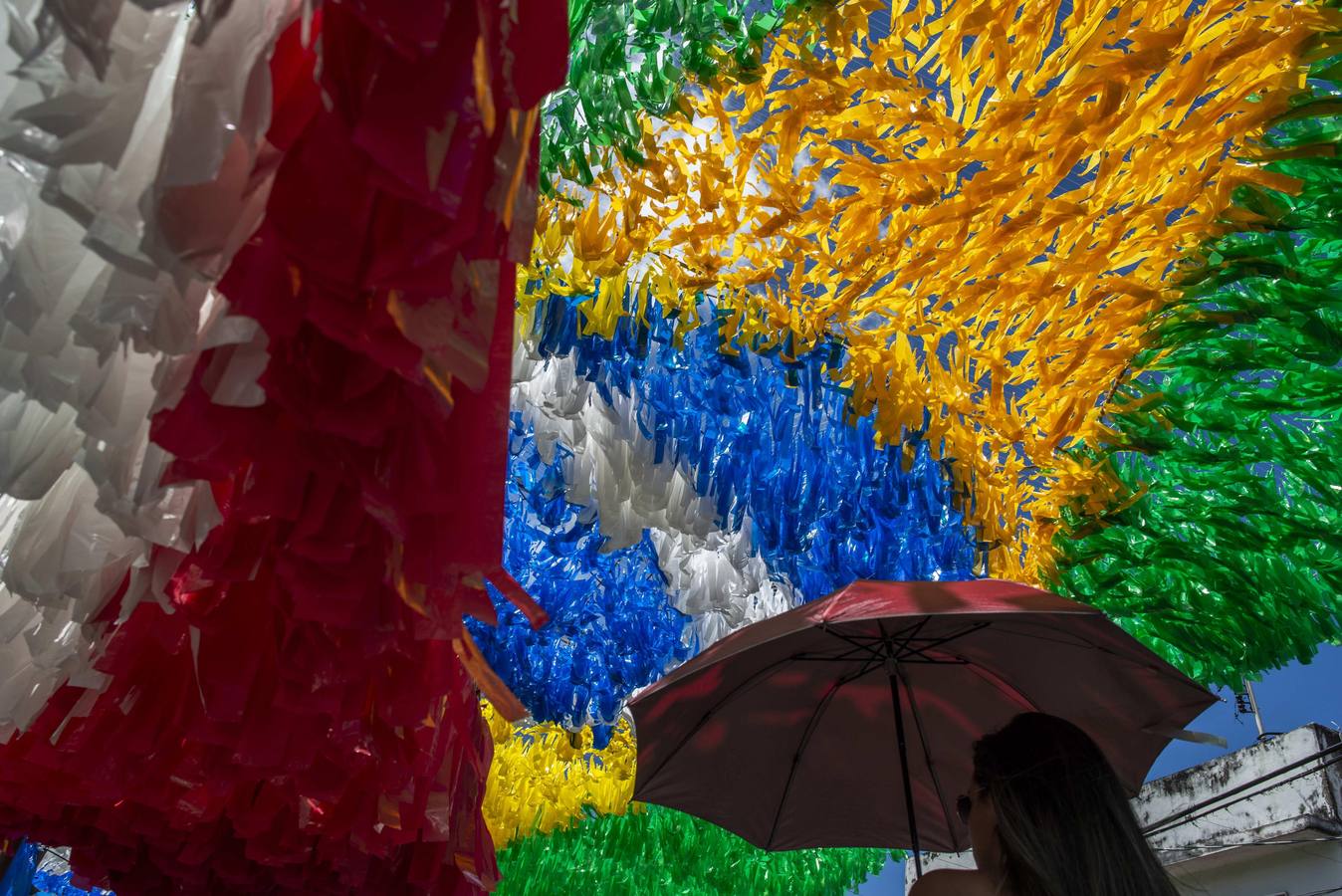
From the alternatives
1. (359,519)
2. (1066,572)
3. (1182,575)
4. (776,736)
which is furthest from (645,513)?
(359,519)

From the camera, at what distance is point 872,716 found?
83.7 inches

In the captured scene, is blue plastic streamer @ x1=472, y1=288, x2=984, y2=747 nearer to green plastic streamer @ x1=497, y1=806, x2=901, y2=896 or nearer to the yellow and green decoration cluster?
the yellow and green decoration cluster

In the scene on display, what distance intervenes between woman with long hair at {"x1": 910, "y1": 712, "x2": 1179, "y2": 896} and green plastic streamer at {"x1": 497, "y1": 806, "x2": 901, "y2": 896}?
4.75 metres

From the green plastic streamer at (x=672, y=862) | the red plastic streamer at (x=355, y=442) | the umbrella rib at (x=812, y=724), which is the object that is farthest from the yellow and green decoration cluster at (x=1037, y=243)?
the green plastic streamer at (x=672, y=862)

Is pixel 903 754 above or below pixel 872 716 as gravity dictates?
below

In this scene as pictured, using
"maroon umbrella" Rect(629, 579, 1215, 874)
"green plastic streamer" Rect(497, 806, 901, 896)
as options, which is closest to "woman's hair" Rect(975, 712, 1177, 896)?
"maroon umbrella" Rect(629, 579, 1215, 874)

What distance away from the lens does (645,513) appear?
107 inches

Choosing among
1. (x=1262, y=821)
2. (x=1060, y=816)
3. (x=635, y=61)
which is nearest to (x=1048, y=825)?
(x=1060, y=816)

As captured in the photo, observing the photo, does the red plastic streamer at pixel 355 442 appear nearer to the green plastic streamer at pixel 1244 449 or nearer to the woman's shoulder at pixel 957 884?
the woman's shoulder at pixel 957 884

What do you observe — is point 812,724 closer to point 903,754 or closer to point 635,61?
point 903,754

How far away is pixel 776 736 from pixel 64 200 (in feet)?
5.81

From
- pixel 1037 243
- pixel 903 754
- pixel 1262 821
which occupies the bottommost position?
pixel 903 754

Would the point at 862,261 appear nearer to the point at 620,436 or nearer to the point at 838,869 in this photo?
the point at 620,436

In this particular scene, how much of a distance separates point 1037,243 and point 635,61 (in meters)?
1.06
